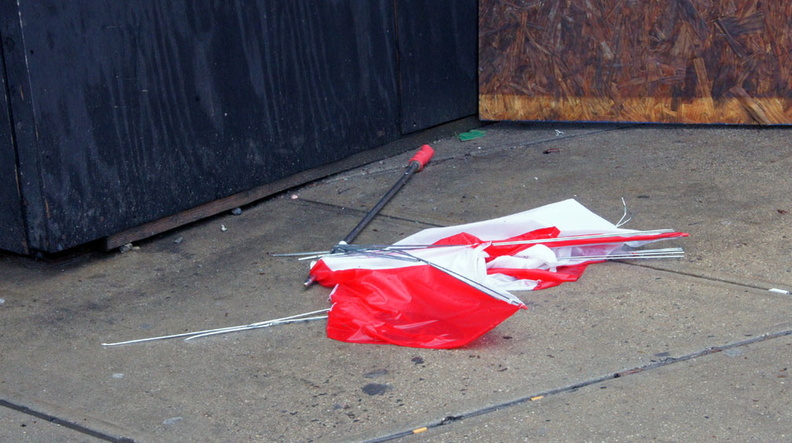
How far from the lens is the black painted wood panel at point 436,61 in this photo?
18.2ft

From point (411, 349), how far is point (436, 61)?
3.15 m

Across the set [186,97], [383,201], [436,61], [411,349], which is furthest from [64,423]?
[436,61]

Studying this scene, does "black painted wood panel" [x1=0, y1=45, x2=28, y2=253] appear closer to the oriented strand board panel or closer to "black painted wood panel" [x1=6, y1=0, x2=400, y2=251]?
"black painted wood panel" [x1=6, y1=0, x2=400, y2=251]

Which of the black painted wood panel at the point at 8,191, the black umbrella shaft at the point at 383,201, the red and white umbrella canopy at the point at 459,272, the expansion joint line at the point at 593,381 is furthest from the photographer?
the black umbrella shaft at the point at 383,201

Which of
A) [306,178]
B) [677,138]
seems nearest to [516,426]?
[306,178]

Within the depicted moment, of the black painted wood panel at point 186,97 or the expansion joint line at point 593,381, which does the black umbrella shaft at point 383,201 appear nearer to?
the black painted wood panel at point 186,97

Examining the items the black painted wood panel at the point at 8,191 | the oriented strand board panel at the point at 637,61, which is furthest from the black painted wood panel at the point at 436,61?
the black painted wood panel at the point at 8,191

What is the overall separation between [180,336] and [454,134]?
Result: 327 centimetres

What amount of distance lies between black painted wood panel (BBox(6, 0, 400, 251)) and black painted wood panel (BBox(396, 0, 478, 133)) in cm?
17

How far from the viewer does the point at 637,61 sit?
577 cm

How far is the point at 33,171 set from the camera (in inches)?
144

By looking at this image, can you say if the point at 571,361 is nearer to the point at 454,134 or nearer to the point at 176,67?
the point at 176,67

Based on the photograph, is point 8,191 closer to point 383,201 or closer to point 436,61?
point 383,201

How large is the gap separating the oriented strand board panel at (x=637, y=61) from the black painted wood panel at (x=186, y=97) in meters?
1.01
